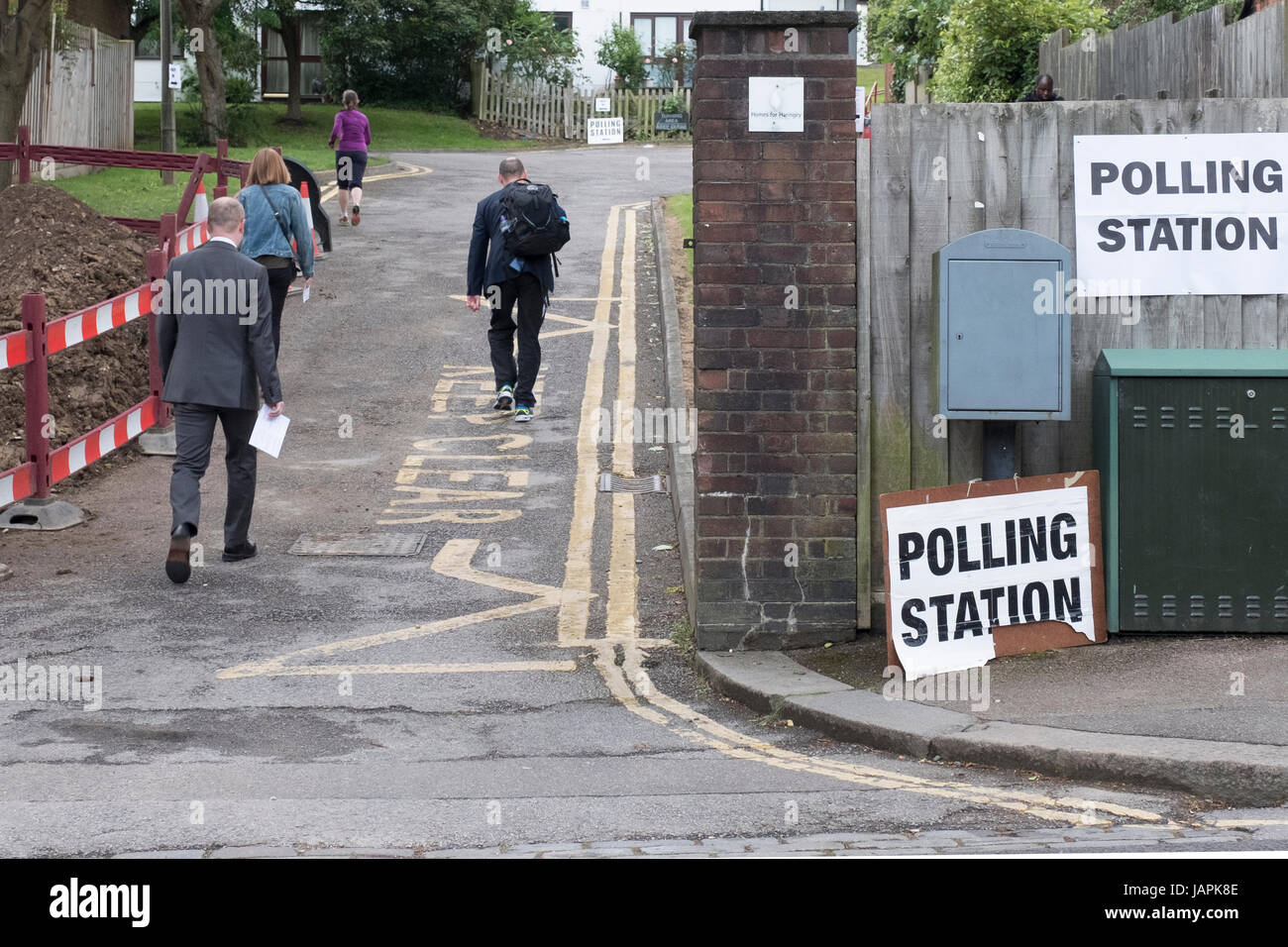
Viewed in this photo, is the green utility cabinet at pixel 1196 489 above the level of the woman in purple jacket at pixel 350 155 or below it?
below

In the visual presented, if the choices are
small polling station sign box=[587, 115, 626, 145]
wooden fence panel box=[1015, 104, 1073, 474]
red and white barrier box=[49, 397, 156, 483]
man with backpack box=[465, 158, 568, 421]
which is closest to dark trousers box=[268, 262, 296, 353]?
red and white barrier box=[49, 397, 156, 483]

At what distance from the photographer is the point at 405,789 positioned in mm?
5305

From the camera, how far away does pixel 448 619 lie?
764cm

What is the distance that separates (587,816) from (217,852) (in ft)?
3.83

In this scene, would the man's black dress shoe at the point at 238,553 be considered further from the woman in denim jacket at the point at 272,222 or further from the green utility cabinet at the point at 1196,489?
the green utility cabinet at the point at 1196,489

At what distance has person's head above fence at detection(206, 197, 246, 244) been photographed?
861 centimetres

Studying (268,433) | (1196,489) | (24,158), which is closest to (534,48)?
(24,158)

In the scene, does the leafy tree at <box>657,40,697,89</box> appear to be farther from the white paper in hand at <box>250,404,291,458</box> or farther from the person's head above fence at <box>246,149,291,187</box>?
the white paper in hand at <box>250,404,291,458</box>

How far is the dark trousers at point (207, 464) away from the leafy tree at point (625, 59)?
38.5 metres

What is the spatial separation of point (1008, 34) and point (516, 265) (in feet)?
38.5

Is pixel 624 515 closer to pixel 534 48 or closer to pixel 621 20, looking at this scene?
pixel 534 48

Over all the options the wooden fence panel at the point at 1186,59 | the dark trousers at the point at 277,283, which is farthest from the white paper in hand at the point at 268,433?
the wooden fence panel at the point at 1186,59

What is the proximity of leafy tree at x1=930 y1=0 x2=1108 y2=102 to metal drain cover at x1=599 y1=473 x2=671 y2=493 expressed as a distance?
12.1 m

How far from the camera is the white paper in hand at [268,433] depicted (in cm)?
848
